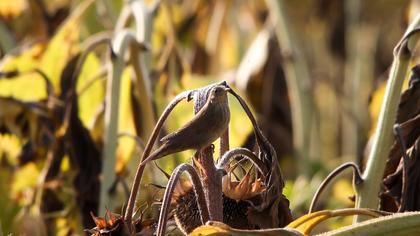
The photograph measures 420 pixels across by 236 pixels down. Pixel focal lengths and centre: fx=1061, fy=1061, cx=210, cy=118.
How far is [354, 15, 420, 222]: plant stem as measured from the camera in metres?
0.93

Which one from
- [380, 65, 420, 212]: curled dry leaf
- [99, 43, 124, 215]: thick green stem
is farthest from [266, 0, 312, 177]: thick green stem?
[380, 65, 420, 212]: curled dry leaf

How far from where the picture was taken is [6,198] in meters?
1.34

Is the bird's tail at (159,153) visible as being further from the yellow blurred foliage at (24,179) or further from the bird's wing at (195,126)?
the yellow blurred foliage at (24,179)

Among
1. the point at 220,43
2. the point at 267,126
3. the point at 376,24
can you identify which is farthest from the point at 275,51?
the point at 376,24

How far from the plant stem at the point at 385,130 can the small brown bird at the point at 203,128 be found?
268 mm

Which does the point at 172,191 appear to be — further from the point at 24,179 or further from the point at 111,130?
the point at 24,179

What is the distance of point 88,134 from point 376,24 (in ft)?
4.87

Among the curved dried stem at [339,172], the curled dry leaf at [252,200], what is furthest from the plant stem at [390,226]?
the curved dried stem at [339,172]

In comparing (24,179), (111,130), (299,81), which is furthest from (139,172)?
(299,81)

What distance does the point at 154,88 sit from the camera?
1.40 m

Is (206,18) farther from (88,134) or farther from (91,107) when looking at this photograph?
(88,134)

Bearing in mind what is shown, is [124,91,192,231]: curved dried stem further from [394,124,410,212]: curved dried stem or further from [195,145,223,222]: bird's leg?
[394,124,410,212]: curved dried stem

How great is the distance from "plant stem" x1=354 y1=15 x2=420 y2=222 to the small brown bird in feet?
0.88

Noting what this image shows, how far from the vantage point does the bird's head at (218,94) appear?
Result: 27.4 inches
